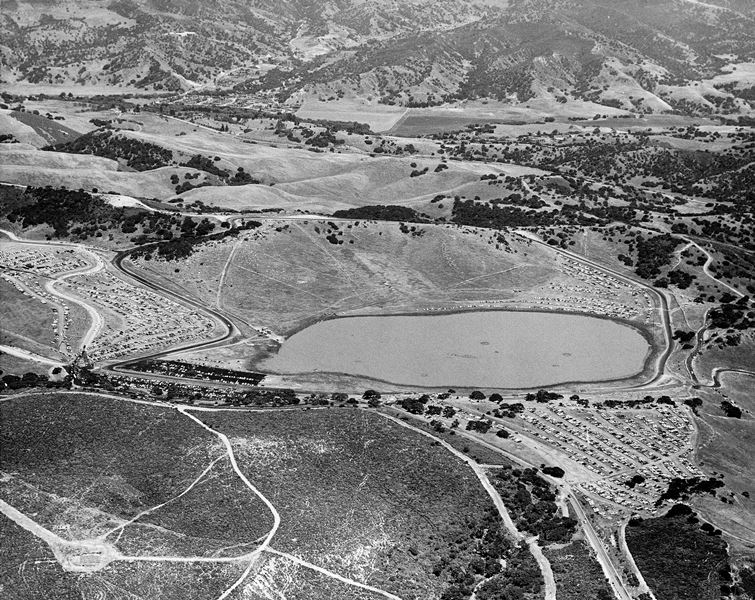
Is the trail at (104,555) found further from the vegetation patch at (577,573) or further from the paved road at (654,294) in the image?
the paved road at (654,294)

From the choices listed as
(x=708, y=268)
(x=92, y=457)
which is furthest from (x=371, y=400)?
(x=708, y=268)

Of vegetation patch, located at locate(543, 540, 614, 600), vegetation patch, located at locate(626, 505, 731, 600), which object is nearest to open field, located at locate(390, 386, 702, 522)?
vegetation patch, located at locate(626, 505, 731, 600)

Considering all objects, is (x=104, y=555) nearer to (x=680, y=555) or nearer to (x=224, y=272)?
(x=680, y=555)

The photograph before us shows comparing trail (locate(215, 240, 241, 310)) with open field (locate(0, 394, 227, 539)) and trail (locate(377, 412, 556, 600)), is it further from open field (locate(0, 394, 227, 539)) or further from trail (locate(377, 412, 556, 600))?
trail (locate(377, 412, 556, 600))

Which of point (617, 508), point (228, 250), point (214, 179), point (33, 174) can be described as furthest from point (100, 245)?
point (617, 508)

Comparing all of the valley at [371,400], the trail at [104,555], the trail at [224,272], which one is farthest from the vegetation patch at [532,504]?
the trail at [224,272]
